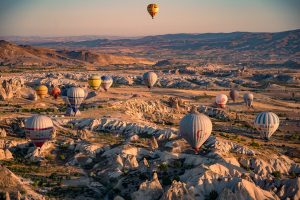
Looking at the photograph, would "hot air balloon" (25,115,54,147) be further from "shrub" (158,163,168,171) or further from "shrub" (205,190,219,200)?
"shrub" (205,190,219,200)

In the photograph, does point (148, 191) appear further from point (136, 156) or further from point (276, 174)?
point (276, 174)

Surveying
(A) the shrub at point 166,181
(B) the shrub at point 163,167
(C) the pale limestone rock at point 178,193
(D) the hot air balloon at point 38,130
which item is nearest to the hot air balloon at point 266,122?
(B) the shrub at point 163,167

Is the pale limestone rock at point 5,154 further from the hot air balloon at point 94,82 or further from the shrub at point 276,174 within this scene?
the hot air balloon at point 94,82

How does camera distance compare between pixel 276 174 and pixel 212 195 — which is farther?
pixel 276 174

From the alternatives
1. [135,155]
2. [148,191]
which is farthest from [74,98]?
[148,191]


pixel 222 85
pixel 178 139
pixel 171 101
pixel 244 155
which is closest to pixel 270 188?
pixel 244 155

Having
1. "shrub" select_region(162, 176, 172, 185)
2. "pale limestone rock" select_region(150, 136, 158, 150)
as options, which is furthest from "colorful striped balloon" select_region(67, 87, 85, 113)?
A: "shrub" select_region(162, 176, 172, 185)

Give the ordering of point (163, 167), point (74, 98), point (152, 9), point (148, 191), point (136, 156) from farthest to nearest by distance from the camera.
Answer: point (152, 9) < point (74, 98) < point (136, 156) < point (163, 167) < point (148, 191)

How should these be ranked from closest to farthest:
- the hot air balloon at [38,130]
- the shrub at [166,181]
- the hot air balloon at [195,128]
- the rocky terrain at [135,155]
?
the rocky terrain at [135,155]
the shrub at [166,181]
the hot air balloon at [195,128]
the hot air balloon at [38,130]
